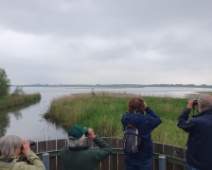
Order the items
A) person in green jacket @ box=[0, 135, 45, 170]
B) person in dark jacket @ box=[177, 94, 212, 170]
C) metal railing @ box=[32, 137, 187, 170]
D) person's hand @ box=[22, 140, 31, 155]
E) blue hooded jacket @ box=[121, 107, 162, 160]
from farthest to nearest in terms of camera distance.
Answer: metal railing @ box=[32, 137, 187, 170]
blue hooded jacket @ box=[121, 107, 162, 160]
person in dark jacket @ box=[177, 94, 212, 170]
person's hand @ box=[22, 140, 31, 155]
person in green jacket @ box=[0, 135, 45, 170]

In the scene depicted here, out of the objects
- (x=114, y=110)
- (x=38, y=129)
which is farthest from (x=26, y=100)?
(x=114, y=110)

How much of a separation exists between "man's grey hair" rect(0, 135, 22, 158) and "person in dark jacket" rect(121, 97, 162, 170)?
1.75m

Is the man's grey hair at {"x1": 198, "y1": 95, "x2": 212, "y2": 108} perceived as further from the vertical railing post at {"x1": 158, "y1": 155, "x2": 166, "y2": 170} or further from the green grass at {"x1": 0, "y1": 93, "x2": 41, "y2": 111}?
the green grass at {"x1": 0, "y1": 93, "x2": 41, "y2": 111}

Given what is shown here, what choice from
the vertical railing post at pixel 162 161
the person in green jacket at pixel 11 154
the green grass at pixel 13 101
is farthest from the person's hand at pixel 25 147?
the green grass at pixel 13 101

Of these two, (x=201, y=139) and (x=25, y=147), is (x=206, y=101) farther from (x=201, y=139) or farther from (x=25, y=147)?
(x=25, y=147)

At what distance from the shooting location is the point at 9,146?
228 cm

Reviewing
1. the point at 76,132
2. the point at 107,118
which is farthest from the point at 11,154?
the point at 107,118

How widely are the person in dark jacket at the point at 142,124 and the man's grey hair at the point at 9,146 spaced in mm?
1746

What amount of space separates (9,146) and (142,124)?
1889 millimetres

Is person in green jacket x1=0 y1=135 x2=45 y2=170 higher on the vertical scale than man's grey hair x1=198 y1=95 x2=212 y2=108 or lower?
lower

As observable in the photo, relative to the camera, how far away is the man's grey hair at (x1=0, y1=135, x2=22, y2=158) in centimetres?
228

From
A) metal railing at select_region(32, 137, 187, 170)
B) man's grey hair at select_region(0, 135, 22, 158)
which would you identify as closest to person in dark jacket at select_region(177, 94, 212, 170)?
metal railing at select_region(32, 137, 187, 170)

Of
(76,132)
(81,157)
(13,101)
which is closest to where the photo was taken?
(76,132)

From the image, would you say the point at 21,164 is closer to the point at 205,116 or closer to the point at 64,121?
the point at 205,116
